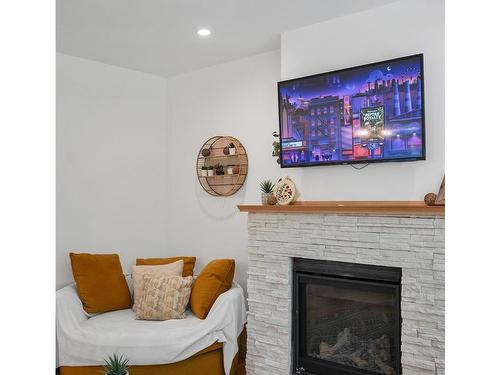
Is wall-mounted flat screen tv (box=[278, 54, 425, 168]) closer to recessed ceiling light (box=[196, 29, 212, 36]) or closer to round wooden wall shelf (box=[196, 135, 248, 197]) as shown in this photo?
recessed ceiling light (box=[196, 29, 212, 36])

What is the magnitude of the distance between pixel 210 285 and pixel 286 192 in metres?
1.01

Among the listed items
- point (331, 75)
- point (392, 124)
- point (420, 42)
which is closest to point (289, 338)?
point (392, 124)

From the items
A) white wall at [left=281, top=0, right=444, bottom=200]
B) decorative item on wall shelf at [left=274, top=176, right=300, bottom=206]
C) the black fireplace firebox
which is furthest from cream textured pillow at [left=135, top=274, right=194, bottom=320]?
white wall at [left=281, top=0, right=444, bottom=200]

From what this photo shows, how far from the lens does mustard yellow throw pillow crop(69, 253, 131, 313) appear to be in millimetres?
3885

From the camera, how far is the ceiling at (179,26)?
3.12 meters

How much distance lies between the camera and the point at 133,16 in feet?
10.9

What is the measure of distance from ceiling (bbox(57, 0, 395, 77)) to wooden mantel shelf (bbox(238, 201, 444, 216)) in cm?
131

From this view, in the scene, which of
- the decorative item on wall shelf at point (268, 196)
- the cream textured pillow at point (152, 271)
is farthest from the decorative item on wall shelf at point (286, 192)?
the cream textured pillow at point (152, 271)

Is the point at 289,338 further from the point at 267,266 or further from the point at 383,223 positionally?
the point at 383,223

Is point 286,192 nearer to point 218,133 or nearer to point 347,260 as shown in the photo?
point 347,260

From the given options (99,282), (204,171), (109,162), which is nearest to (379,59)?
(204,171)

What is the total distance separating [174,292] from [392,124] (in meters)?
2.12

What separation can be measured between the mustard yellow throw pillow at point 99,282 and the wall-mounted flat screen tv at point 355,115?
1.82 metres

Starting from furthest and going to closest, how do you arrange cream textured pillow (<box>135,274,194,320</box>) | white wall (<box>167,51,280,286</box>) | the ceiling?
white wall (<box>167,51,280,286</box>)
cream textured pillow (<box>135,274,194,320</box>)
the ceiling
